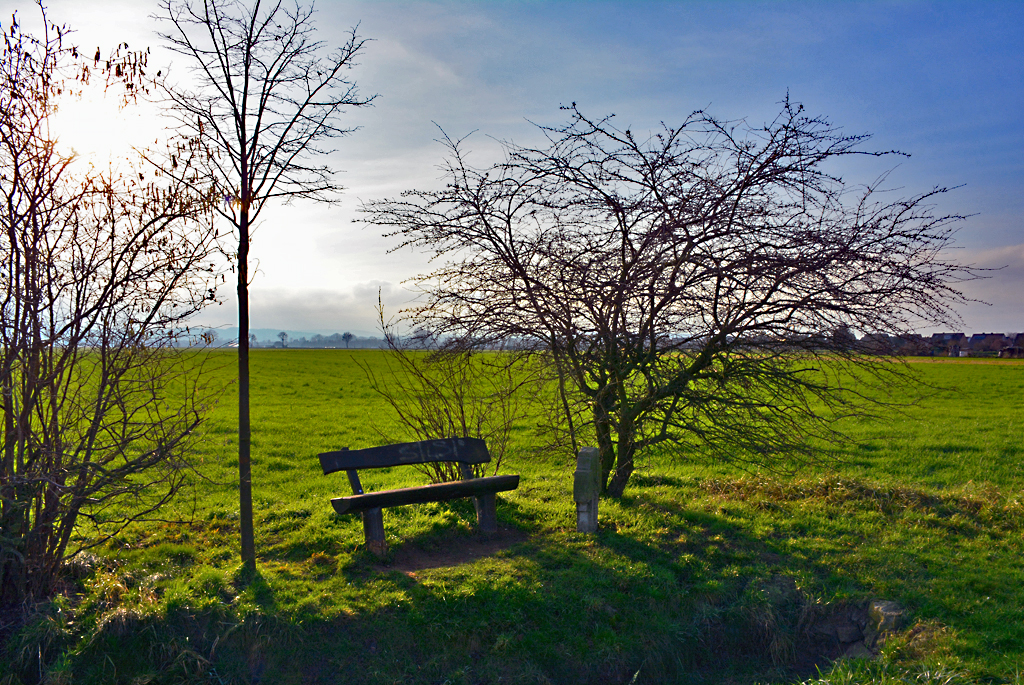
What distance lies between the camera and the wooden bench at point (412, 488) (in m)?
5.76

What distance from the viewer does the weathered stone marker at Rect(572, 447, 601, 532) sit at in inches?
244

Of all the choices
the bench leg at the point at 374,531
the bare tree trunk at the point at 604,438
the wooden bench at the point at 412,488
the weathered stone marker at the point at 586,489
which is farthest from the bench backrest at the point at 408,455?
the bare tree trunk at the point at 604,438

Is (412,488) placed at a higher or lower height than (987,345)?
lower

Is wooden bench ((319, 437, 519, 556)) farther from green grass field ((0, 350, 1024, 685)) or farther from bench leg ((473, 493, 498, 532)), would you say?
green grass field ((0, 350, 1024, 685))

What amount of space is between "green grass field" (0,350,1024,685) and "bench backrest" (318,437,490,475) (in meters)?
0.65

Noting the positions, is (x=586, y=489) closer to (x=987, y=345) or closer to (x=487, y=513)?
(x=487, y=513)

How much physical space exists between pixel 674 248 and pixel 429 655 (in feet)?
13.6

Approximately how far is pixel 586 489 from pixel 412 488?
169 cm

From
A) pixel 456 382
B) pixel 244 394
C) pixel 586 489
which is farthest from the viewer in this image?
pixel 456 382

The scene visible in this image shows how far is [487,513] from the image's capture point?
21.3 feet

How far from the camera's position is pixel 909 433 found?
45.2ft

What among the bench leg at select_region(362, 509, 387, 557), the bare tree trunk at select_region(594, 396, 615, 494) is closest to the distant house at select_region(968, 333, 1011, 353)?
the bare tree trunk at select_region(594, 396, 615, 494)

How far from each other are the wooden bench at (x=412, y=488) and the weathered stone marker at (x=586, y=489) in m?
0.75

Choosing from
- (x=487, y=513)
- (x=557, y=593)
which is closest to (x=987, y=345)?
(x=487, y=513)
